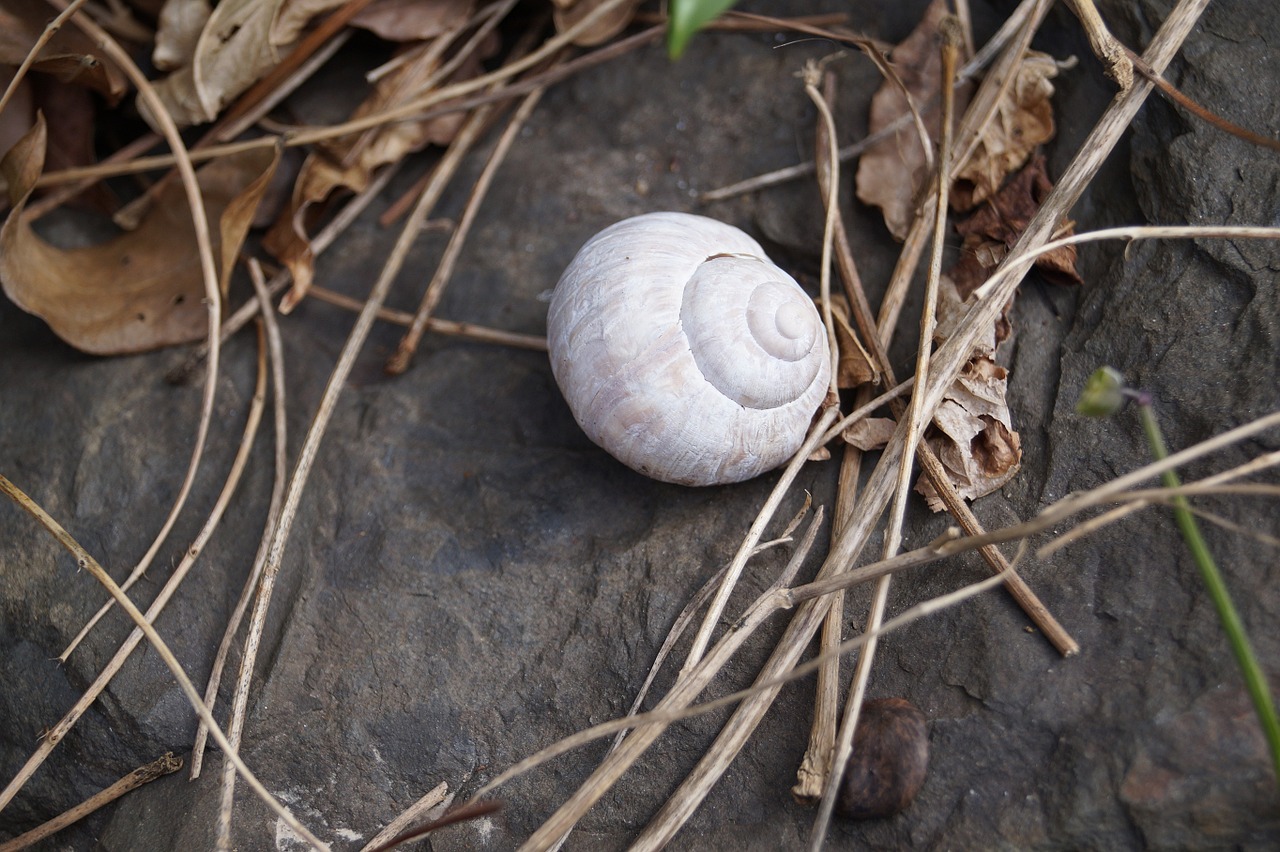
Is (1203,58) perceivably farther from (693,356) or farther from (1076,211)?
(693,356)

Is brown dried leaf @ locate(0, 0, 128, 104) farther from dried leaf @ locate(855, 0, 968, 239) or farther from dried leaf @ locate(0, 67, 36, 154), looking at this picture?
dried leaf @ locate(855, 0, 968, 239)

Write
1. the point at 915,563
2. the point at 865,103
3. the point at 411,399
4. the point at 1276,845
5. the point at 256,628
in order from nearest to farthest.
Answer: the point at 1276,845 < the point at 915,563 < the point at 256,628 < the point at 411,399 < the point at 865,103

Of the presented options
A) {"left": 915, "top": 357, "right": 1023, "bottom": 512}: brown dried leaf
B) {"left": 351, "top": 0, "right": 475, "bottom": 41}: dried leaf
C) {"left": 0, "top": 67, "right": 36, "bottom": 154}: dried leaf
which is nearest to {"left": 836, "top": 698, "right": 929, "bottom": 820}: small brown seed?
{"left": 915, "top": 357, "right": 1023, "bottom": 512}: brown dried leaf

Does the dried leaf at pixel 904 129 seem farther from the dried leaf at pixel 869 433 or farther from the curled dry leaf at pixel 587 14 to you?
the curled dry leaf at pixel 587 14

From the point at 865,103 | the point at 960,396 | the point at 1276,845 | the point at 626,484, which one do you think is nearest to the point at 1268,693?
the point at 1276,845

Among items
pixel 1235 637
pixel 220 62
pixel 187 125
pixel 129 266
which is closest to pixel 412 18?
pixel 220 62

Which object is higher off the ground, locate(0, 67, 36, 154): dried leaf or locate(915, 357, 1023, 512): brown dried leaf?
locate(0, 67, 36, 154): dried leaf
